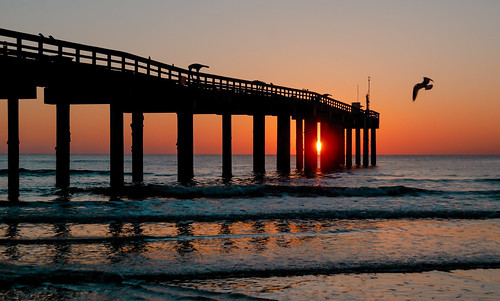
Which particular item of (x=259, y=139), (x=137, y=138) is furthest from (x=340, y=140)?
(x=137, y=138)

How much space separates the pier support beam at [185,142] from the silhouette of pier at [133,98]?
0.06 meters

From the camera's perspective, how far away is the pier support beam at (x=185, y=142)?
32.9m

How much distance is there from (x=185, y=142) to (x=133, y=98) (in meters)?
7.76

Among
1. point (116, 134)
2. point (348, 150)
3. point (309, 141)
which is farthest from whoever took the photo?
point (348, 150)

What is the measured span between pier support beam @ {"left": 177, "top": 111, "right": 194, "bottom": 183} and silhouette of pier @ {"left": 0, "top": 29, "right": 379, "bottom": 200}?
0.20ft

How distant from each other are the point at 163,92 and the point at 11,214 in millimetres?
13733

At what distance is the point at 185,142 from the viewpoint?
109 feet

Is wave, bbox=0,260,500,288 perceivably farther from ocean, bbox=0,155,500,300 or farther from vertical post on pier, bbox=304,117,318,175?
vertical post on pier, bbox=304,117,318,175

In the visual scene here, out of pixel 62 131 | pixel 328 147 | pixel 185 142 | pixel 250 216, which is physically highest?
pixel 62 131

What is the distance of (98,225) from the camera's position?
1552cm

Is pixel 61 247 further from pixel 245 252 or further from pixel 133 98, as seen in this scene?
pixel 133 98

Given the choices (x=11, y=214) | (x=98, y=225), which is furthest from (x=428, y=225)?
(x=11, y=214)

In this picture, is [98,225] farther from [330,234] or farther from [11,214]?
[330,234]

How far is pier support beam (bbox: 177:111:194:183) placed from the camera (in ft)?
108
